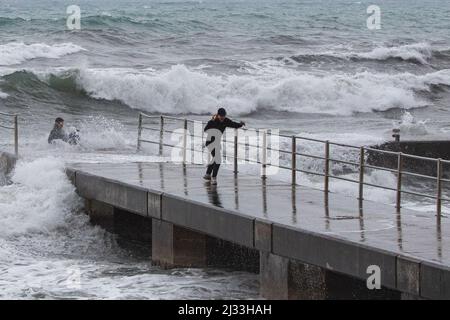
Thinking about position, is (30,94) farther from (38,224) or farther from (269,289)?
(269,289)

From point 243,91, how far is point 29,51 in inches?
357

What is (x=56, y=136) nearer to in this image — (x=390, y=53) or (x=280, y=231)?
(x=280, y=231)

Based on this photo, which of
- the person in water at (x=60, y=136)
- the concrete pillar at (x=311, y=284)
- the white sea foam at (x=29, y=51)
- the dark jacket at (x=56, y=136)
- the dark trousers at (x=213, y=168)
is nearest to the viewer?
the concrete pillar at (x=311, y=284)

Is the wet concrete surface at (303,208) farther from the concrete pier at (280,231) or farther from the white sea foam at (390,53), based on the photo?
the white sea foam at (390,53)

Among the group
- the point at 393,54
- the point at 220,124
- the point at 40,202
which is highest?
the point at 393,54

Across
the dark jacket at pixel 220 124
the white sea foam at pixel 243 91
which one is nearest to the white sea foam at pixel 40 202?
the dark jacket at pixel 220 124

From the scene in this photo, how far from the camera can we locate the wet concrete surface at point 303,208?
514 inches

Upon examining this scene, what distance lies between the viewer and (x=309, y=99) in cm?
4238

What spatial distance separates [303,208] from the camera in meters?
15.1

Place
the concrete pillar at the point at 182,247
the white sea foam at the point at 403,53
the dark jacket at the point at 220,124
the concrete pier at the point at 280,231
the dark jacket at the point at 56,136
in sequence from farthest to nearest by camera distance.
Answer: the white sea foam at the point at 403,53
the dark jacket at the point at 56,136
the dark jacket at the point at 220,124
the concrete pillar at the point at 182,247
the concrete pier at the point at 280,231

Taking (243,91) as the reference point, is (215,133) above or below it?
above

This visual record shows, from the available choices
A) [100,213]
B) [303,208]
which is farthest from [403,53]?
[303,208]

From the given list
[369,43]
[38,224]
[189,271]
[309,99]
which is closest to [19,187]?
[38,224]

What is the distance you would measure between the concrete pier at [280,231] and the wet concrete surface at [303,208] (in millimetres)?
13
